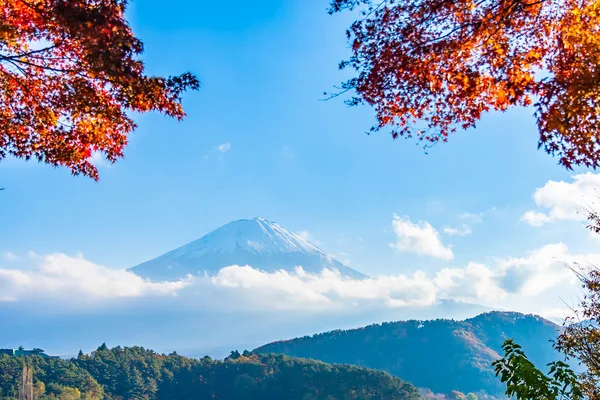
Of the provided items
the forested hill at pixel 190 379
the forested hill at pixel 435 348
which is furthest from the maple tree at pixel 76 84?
the forested hill at pixel 435 348

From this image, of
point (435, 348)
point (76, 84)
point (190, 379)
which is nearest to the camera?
point (76, 84)

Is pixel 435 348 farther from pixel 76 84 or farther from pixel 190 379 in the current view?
pixel 76 84

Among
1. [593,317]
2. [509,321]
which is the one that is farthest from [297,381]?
[509,321]

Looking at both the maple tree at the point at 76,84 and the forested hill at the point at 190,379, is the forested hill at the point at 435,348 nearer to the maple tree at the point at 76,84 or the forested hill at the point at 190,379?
the forested hill at the point at 190,379

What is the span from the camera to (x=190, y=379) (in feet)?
174

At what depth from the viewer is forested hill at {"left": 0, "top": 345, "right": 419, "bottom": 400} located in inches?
1747

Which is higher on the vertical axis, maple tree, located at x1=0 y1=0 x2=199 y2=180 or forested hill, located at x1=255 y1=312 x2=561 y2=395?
maple tree, located at x1=0 y1=0 x2=199 y2=180

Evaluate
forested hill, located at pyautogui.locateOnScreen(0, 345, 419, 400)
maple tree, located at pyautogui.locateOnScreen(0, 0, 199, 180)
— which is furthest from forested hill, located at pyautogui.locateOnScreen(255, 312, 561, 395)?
maple tree, located at pyautogui.locateOnScreen(0, 0, 199, 180)

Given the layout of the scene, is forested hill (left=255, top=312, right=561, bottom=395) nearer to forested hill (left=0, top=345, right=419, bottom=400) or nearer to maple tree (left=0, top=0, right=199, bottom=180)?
forested hill (left=0, top=345, right=419, bottom=400)

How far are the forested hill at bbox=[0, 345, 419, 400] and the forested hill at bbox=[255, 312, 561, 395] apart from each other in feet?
101

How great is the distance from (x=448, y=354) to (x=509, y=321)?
24.2 metres

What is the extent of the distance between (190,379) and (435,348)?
4534 centimetres

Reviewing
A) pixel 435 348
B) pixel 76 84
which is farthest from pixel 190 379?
pixel 76 84

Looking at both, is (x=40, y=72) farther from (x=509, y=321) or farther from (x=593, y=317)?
(x=509, y=321)
